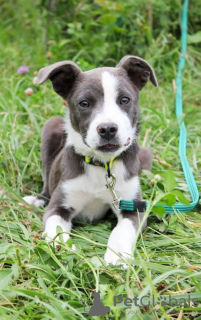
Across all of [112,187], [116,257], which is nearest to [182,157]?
[112,187]

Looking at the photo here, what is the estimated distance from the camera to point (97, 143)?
3.06 metres

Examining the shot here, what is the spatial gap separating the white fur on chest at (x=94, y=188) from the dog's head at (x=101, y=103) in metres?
0.14

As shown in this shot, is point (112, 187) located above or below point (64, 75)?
below

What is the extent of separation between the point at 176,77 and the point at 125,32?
123 centimetres

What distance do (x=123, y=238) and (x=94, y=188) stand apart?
545 mm

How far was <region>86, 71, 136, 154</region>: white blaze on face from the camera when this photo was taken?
3000 millimetres

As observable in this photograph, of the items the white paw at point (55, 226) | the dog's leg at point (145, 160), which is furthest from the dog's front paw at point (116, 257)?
the dog's leg at point (145, 160)

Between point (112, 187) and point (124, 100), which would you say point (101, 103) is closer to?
point (124, 100)

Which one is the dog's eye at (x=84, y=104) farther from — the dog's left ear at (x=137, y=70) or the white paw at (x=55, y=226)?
the white paw at (x=55, y=226)

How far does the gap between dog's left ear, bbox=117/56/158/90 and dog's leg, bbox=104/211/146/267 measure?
3.70 feet

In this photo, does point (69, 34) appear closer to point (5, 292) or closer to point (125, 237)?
point (125, 237)

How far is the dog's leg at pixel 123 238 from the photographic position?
9.27 ft

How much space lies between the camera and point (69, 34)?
6797 mm

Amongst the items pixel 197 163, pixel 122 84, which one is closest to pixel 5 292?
pixel 122 84
